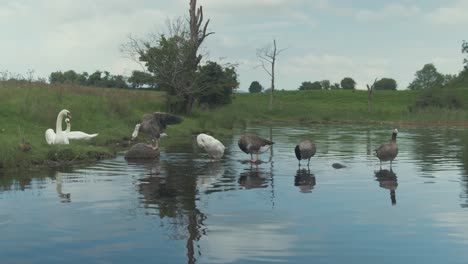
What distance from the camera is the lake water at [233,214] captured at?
9.48 m

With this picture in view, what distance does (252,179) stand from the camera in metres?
18.1

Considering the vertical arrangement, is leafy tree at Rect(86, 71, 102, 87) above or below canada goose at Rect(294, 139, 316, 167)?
above

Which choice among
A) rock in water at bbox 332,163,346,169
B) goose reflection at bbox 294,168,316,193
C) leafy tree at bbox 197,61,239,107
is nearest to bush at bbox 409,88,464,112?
leafy tree at bbox 197,61,239,107

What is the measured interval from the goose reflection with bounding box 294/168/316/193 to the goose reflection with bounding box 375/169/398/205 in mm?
2043

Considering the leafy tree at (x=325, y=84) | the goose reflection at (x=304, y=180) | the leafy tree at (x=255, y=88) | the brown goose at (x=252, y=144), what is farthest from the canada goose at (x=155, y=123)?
the leafy tree at (x=255, y=88)

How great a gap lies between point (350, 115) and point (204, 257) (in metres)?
73.8

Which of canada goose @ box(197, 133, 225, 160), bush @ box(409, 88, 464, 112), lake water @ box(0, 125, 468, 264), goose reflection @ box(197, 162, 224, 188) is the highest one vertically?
bush @ box(409, 88, 464, 112)

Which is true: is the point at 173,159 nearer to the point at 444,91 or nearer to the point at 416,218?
the point at 416,218

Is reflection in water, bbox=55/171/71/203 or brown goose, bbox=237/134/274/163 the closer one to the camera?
reflection in water, bbox=55/171/71/203

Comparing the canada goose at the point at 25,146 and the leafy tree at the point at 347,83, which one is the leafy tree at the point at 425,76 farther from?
the canada goose at the point at 25,146

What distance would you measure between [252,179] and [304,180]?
5.25 feet

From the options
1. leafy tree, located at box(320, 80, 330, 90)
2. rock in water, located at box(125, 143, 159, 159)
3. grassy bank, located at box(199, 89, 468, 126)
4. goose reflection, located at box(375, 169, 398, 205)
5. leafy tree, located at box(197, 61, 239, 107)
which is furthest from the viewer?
leafy tree, located at box(320, 80, 330, 90)

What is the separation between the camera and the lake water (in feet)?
31.1

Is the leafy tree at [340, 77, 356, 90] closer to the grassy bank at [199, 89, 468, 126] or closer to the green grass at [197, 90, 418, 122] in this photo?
the green grass at [197, 90, 418, 122]
